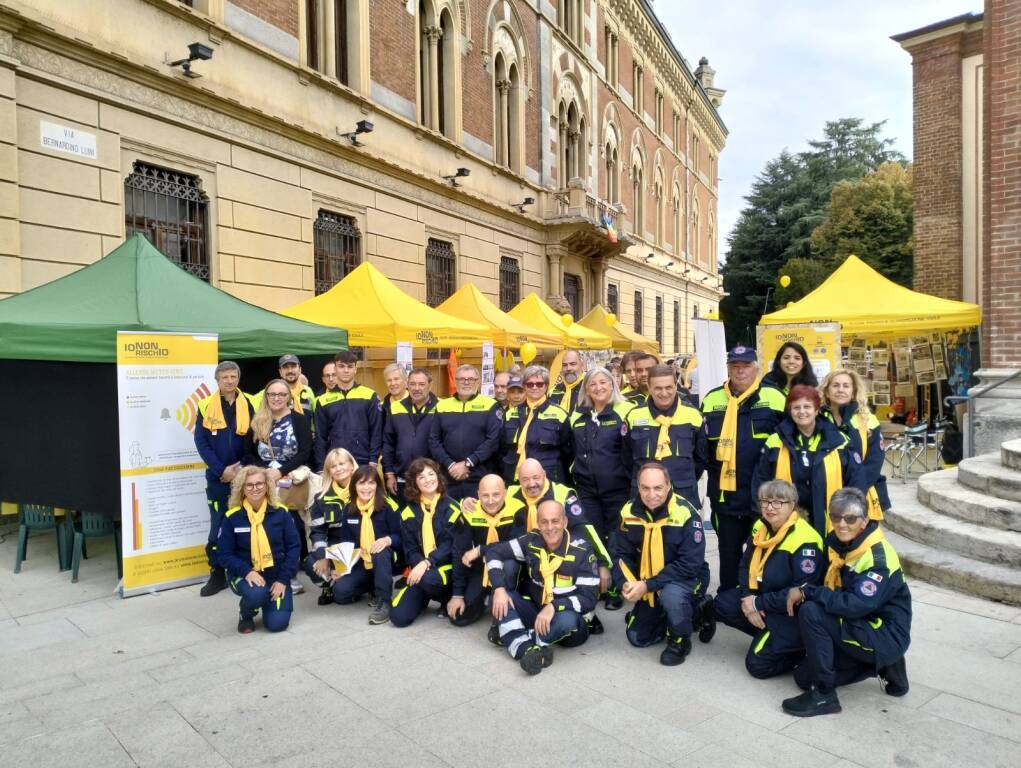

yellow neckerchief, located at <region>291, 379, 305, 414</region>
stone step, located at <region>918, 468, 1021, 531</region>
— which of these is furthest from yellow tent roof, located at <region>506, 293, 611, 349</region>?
stone step, located at <region>918, 468, 1021, 531</region>

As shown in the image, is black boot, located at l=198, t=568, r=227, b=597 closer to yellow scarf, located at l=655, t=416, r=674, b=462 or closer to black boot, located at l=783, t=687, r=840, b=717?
yellow scarf, located at l=655, t=416, r=674, b=462

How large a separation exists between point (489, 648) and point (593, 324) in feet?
50.5

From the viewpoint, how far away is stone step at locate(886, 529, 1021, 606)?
5480 millimetres

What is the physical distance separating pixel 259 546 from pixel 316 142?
30.7 ft

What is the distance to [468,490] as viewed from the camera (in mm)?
6500

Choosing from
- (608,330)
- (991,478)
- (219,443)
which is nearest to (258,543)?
(219,443)

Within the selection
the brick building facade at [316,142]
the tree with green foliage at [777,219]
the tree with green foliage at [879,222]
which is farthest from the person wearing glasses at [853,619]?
the tree with green foliage at [777,219]

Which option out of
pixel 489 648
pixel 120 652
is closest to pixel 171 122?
pixel 120 652

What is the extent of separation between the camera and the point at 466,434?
6430 millimetres

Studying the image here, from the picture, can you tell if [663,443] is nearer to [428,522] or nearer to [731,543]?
[731,543]

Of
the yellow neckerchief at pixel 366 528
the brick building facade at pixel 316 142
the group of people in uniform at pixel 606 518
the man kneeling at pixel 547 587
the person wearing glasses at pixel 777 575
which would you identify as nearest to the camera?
the group of people in uniform at pixel 606 518

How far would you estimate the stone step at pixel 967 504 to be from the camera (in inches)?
246

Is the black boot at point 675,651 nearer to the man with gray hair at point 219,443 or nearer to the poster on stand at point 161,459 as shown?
the man with gray hair at point 219,443

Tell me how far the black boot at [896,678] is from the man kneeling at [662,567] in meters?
1.09
